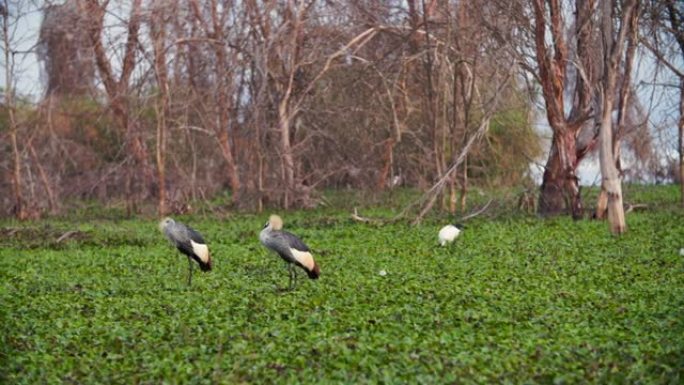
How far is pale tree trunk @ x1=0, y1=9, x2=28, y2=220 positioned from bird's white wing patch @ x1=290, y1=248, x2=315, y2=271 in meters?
12.8

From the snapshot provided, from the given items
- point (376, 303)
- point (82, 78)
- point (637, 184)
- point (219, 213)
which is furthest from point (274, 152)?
point (376, 303)

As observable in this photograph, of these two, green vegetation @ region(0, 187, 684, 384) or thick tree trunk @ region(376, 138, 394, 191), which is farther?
thick tree trunk @ region(376, 138, 394, 191)

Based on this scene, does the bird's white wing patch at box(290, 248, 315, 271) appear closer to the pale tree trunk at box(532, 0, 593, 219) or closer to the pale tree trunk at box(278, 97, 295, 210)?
the pale tree trunk at box(532, 0, 593, 219)

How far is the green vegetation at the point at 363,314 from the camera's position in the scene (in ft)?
26.0

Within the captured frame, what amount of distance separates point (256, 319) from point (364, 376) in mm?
2388

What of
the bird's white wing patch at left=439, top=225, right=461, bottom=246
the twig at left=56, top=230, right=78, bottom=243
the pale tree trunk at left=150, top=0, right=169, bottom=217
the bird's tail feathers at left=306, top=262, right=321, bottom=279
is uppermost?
the pale tree trunk at left=150, top=0, right=169, bottom=217

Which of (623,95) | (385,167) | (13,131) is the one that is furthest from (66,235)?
(385,167)

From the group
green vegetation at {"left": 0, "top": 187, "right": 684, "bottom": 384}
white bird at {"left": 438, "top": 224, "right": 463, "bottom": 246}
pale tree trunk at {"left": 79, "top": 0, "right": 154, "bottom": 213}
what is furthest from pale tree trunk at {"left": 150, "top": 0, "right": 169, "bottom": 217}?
white bird at {"left": 438, "top": 224, "right": 463, "bottom": 246}

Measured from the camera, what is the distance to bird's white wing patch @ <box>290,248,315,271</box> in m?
11.9

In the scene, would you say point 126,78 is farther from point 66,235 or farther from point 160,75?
point 66,235

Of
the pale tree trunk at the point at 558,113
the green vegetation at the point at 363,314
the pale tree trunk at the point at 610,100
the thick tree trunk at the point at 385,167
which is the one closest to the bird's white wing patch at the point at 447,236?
the green vegetation at the point at 363,314

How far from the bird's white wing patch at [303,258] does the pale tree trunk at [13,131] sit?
42.0ft

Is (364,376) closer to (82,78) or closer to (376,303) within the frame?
(376,303)

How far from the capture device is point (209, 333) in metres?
9.25
